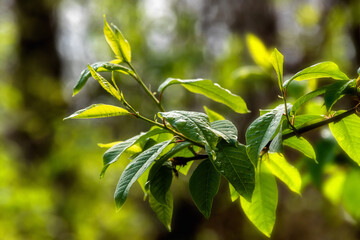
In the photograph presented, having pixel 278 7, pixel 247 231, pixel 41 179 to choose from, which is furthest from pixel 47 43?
pixel 247 231

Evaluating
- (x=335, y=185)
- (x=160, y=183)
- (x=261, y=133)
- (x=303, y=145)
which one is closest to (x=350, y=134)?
(x=303, y=145)

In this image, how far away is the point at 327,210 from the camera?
2281 millimetres

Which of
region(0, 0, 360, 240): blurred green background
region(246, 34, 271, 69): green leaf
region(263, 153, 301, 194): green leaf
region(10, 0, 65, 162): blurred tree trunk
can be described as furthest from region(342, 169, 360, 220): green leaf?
region(10, 0, 65, 162): blurred tree trunk

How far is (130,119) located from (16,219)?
1.76 m

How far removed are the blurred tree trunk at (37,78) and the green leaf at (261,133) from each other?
3606 millimetres

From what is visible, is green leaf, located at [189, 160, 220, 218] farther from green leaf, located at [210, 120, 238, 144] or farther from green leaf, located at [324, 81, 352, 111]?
green leaf, located at [324, 81, 352, 111]

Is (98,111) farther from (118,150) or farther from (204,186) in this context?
(204,186)

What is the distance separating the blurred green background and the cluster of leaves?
211 cm

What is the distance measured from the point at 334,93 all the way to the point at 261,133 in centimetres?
13

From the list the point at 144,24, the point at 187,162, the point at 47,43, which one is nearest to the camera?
the point at 187,162

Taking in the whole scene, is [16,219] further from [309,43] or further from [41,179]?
[309,43]

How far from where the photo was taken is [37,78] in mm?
4199

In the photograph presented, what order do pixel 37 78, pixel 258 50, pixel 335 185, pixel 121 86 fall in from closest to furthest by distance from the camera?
pixel 258 50 < pixel 335 185 < pixel 121 86 < pixel 37 78

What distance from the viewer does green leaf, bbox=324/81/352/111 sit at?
1.89 feet
